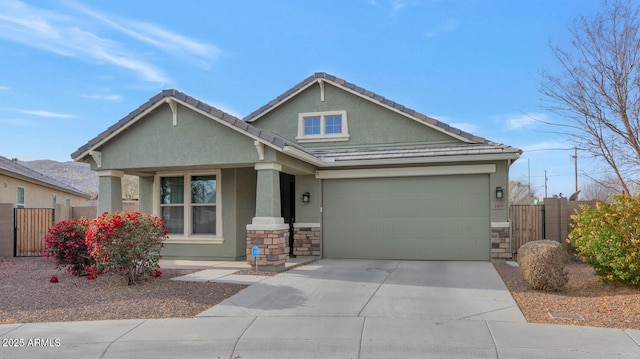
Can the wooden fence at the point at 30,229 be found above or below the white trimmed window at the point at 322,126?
below

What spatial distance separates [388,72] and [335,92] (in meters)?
2.85

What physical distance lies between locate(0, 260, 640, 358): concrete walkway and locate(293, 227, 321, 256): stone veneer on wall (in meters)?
5.25

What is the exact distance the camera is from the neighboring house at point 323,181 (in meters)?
10.6

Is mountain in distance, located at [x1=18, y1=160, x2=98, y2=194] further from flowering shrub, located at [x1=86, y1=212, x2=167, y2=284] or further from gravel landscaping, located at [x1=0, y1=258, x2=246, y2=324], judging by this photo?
flowering shrub, located at [x1=86, y1=212, x2=167, y2=284]

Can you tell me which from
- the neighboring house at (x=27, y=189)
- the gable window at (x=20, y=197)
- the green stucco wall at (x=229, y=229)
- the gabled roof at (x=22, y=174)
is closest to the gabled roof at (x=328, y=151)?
the green stucco wall at (x=229, y=229)

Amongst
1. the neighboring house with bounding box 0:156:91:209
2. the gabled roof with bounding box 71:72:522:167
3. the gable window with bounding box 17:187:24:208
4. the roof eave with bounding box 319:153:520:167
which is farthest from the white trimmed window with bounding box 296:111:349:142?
the gable window with bounding box 17:187:24:208

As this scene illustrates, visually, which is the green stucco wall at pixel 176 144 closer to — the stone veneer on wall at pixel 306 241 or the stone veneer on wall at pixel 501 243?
the stone veneer on wall at pixel 306 241

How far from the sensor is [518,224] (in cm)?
1320

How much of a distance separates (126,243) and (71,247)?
2.22 m

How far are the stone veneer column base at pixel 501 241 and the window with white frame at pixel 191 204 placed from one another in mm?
7279

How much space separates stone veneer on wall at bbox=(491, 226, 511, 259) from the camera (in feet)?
39.4

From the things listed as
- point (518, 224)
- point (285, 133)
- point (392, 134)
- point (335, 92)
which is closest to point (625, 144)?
point (518, 224)

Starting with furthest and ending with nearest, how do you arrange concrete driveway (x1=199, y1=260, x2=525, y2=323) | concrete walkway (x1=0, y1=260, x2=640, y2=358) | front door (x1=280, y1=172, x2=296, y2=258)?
front door (x1=280, y1=172, x2=296, y2=258) < concrete driveway (x1=199, y1=260, x2=525, y2=323) < concrete walkway (x1=0, y1=260, x2=640, y2=358)

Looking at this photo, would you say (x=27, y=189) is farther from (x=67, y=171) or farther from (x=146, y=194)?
(x=67, y=171)
